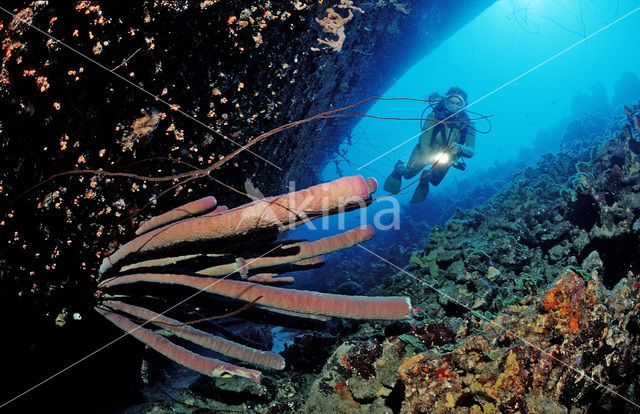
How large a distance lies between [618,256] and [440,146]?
20.4ft

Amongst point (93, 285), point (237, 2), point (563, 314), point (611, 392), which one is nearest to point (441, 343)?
point (563, 314)

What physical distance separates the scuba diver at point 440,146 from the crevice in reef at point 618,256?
451cm

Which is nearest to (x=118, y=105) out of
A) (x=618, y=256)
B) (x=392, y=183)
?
(x=618, y=256)

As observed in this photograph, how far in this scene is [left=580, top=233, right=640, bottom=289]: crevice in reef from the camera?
167 inches

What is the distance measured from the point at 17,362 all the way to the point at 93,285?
807mm

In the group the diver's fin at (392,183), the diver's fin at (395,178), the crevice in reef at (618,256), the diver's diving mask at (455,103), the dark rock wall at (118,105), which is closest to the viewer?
the dark rock wall at (118,105)

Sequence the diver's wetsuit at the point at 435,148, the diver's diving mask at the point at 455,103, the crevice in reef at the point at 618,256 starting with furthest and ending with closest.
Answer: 1. the diver's wetsuit at the point at 435,148
2. the diver's diving mask at the point at 455,103
3. the crevice in reef at the point at 618,256

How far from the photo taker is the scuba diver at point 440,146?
360 inches

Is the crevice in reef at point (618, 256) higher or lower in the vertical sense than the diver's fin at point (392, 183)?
lower

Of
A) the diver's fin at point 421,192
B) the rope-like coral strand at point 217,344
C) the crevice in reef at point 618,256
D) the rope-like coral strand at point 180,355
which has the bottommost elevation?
the rope-like coral strand at point 180,355

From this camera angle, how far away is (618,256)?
14.7 ft

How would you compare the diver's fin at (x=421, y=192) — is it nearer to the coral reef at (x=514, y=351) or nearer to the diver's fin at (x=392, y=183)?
the diver's fin at (x=392, y=183)

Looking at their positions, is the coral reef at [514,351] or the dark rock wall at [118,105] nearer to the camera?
the dark rock wall at [118,105]

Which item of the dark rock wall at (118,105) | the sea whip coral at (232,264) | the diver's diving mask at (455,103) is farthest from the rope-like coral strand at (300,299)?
the diver's diving mask at (455,103)
